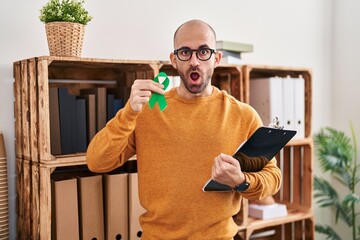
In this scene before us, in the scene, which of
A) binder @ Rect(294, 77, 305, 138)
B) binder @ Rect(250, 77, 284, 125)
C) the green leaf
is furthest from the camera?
the green leaf

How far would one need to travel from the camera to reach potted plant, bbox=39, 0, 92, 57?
192 centimetres

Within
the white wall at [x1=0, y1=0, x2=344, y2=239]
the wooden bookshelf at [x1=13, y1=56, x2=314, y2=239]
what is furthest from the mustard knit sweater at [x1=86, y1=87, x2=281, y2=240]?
the white wall at [x1=0, y1=0, x2=344, y2=239]

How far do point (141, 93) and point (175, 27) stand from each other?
1.35 metres

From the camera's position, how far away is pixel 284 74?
2973mm

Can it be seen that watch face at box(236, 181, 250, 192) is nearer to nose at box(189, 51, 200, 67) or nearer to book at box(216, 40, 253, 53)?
nose at box(189, 51, 200, 67)

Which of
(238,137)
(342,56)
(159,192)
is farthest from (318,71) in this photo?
(159,192)

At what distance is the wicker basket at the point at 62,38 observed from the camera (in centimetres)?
192

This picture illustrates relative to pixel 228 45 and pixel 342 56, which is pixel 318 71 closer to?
pixel 342 56

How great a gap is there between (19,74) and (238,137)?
1068mm

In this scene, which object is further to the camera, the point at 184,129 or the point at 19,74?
the point at 19,74

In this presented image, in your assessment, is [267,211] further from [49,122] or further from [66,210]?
[49,122]

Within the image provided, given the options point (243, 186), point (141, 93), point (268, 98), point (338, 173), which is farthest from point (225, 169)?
point (338, 173)

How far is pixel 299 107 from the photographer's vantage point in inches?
109

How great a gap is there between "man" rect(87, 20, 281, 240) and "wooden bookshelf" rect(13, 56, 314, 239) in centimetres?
39
